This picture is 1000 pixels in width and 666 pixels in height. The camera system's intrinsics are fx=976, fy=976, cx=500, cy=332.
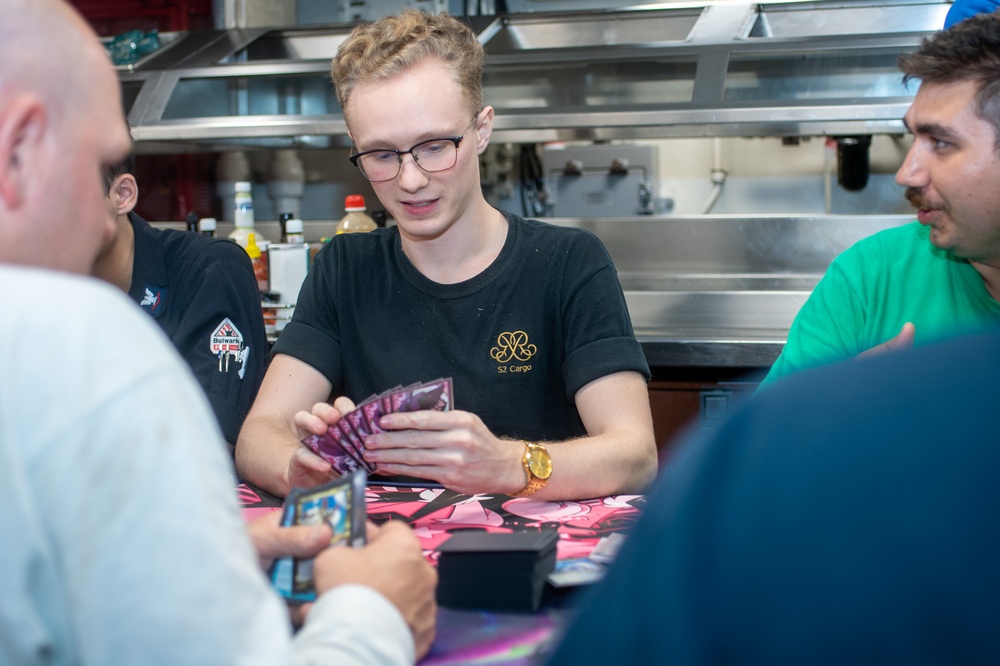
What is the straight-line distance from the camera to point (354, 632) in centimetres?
79

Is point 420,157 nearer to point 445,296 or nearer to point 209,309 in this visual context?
point 445,296

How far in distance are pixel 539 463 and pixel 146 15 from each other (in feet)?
12.7

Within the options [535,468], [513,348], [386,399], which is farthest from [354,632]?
[513,348]

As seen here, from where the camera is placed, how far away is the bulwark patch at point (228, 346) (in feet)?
6.68

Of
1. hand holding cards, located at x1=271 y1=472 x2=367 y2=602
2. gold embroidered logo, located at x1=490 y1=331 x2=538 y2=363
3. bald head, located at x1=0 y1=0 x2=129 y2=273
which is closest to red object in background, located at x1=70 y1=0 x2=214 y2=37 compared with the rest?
gold embroidered logo, located at x1=490 y1=331 x2=538 y2=363

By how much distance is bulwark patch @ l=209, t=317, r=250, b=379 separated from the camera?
2.04 metres

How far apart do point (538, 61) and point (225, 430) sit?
1.78 meters

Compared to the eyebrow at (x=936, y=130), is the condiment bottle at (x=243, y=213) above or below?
below

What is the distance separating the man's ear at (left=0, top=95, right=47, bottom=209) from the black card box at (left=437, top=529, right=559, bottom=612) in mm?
610

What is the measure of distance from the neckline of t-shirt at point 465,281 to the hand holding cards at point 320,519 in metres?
0.94

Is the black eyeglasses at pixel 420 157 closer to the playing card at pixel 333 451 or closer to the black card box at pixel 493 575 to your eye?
Result: the playing card at pixel 333 451

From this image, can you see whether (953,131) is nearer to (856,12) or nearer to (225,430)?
(225,430)

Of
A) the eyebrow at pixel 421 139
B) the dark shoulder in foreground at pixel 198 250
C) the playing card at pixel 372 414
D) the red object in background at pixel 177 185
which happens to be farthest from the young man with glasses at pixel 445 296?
the red object in background at pixel 177 185

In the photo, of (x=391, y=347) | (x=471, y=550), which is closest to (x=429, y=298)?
(x=391, y=347)
